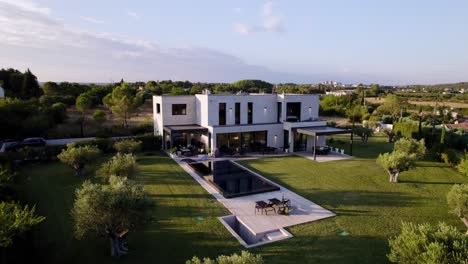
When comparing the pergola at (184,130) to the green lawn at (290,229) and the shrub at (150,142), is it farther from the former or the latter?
the green lawn at (290,229)

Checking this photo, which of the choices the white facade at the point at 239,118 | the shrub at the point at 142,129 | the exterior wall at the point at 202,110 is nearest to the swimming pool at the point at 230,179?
the white facade at the point at 239,118

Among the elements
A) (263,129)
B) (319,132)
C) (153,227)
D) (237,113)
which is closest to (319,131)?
(319,132)

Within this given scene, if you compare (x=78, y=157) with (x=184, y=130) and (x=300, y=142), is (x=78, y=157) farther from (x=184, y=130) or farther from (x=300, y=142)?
(x=300, y=142)

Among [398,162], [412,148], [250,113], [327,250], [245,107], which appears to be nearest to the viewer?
[327,250]

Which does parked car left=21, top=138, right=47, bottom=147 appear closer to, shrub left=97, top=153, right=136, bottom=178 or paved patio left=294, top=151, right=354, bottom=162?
shrub left=97, top=153, right=136, bottom=178

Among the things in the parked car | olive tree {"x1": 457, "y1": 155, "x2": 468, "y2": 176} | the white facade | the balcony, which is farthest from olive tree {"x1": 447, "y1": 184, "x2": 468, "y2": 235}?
the parked car

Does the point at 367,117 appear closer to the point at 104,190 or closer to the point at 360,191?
the point at 360,191
